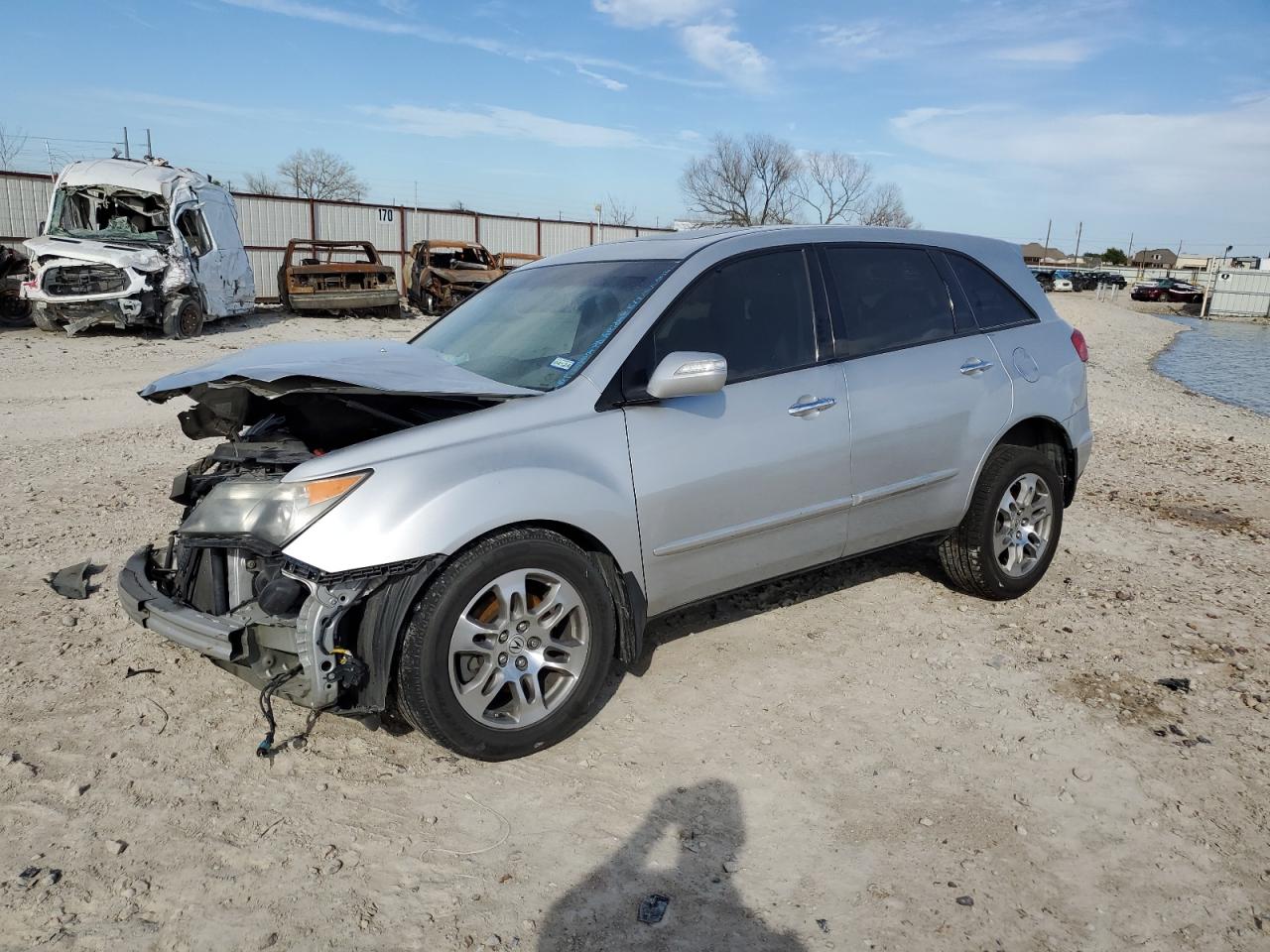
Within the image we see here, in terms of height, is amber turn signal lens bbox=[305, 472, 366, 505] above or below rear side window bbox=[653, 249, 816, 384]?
below

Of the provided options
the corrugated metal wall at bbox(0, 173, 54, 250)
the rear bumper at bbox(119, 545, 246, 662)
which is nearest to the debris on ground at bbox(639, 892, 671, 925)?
the rear bumper at bbox(119, 545, 246, 662)

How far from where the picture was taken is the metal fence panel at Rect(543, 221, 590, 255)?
100 ft

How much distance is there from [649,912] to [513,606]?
1.06 meters

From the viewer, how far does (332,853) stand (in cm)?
279

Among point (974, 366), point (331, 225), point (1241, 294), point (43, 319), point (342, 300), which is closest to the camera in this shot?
point (974, 366)

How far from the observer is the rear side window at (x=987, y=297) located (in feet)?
15.5

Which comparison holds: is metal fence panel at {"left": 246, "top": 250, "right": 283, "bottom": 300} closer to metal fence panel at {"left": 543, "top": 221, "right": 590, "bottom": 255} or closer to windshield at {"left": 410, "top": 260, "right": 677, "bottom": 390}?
metal fence panel at {"left": 543, "top": 221, "right": 590, "bottom": 255}

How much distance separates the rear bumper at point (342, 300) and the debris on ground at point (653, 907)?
57.7 feet

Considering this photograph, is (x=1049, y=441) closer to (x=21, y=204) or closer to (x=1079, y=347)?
(x=1079, y=347)

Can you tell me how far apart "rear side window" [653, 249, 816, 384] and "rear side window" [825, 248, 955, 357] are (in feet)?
0.66

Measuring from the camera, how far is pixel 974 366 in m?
4.49

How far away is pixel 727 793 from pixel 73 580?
3.45 meters

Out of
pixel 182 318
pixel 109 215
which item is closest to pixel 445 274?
pixel 182 318

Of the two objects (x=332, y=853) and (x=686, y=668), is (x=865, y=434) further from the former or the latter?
(x=332, y=853)
